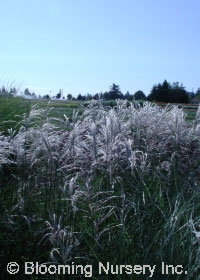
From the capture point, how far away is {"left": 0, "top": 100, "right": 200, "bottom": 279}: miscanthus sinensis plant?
2797 millimetres

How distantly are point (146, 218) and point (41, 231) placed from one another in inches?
28.2

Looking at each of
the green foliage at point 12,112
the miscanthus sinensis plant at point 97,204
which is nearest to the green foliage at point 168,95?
the green foliage at point 12,112

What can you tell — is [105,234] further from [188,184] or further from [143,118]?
[143,118]

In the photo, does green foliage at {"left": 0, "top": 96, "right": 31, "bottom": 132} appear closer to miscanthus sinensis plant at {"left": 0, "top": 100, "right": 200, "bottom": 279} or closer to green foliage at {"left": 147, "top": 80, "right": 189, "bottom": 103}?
miscanthus sinensis plant at {"left": 0, "top": 100, "right": 200, "bottom": 279}

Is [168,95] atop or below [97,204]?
atop

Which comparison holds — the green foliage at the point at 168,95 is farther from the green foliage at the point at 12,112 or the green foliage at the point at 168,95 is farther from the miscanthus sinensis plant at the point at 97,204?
the miscanthus sinensis plant at the point at 97,204

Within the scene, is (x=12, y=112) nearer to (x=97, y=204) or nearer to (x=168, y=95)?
(x=97, y=204)

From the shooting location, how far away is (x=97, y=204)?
9.97 ft

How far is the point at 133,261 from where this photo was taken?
8.67ft

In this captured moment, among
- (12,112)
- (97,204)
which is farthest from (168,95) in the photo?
(97,204)

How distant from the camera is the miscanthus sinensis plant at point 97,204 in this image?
9.18ft

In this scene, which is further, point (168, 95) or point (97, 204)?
point (168, 95)

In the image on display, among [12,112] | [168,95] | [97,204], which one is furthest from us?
[168,95]

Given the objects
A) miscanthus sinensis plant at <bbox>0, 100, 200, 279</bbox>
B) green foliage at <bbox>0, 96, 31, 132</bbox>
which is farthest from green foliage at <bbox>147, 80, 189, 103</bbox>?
miscanthus sinensis plant at <bbox>0, 100, 200, 279</bbox>
